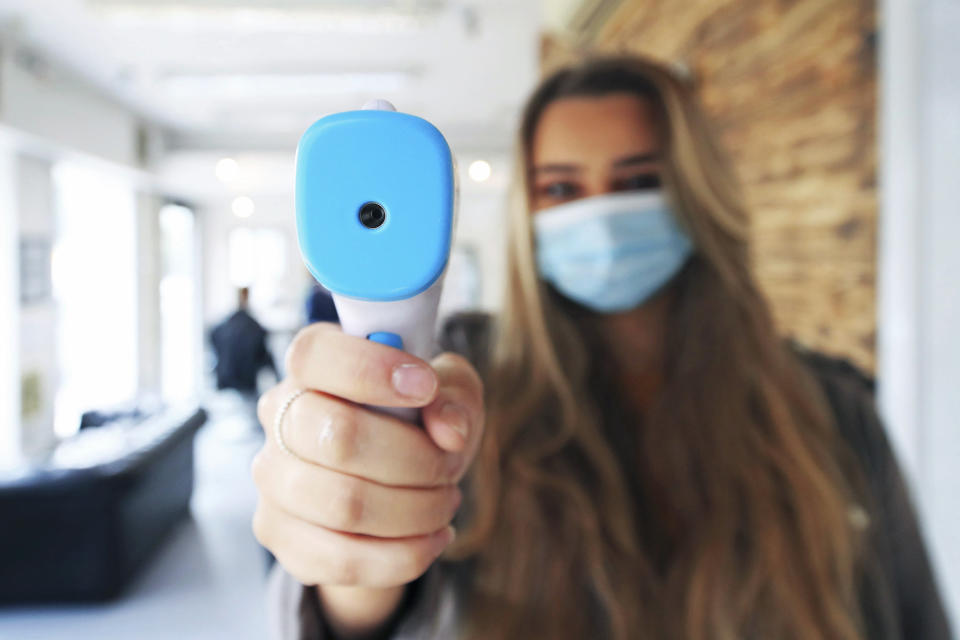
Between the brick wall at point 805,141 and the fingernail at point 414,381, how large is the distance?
5.32ft

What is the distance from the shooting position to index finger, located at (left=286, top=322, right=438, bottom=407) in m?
0.35

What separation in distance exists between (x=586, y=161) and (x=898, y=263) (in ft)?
2.88

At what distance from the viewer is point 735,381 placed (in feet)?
3.99

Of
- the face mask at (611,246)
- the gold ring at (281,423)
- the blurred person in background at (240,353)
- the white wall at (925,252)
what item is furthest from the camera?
the blurred person in background at (240,353)

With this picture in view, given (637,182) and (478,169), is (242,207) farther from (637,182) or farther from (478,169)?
(637,182)

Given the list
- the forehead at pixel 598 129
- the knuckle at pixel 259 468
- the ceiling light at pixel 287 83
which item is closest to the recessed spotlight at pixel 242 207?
the ceiling light at pixel 287 83

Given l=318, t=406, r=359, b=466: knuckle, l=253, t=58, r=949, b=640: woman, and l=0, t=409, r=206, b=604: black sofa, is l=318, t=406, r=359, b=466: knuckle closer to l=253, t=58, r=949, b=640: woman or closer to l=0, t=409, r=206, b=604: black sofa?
l=253, t=58, r=949, b=640: woman

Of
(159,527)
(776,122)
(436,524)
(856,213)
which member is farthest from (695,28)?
(159,527)

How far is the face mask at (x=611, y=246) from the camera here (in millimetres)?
1144

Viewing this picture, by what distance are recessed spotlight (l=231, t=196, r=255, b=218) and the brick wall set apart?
8286 mm

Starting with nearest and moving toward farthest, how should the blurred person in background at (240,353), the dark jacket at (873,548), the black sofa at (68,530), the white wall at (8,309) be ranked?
the dark jacket at (873,548)
the black sofa at (68,530)
the white wall at (8,309)
the blurred person in background at (240,353)

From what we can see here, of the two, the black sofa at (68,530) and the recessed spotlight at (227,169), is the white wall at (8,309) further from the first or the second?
the recessed spotlight at (227,169)

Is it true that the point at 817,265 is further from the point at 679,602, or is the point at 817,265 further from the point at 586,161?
the point at 679,602

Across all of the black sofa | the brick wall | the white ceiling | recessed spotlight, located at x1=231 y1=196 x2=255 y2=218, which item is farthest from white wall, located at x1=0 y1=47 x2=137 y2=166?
the brick wall
